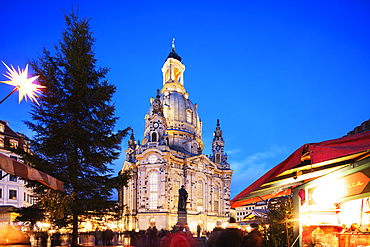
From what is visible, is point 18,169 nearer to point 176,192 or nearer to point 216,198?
point 176,192

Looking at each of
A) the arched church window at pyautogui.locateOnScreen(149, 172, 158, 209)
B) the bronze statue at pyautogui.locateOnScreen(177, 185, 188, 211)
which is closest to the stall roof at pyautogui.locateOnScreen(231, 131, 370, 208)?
the bronze statue at pyautogui.locateOnScreen(177, 185, 188, 211)

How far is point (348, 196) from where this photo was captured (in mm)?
6297

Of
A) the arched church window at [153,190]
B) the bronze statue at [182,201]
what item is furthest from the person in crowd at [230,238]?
the arched church window at [153,190]

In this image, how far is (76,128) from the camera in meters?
16.0

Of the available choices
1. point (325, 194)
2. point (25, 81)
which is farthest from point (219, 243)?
point (25, 81)

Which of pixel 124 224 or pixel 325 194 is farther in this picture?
pixel 124 224

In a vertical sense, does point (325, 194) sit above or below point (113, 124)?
below

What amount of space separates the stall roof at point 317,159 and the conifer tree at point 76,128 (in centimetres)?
1004

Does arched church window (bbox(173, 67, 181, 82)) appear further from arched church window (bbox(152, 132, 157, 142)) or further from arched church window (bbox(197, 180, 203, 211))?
arched church window (bbox(197, 180, 203, 211))

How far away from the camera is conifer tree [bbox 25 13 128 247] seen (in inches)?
622

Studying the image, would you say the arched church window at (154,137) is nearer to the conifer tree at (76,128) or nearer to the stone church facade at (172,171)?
the stone church facade at (172,171)

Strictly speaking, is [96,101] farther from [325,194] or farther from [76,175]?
[325,194]

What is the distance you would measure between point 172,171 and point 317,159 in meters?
53.2

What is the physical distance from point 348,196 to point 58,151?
46.3 ft
